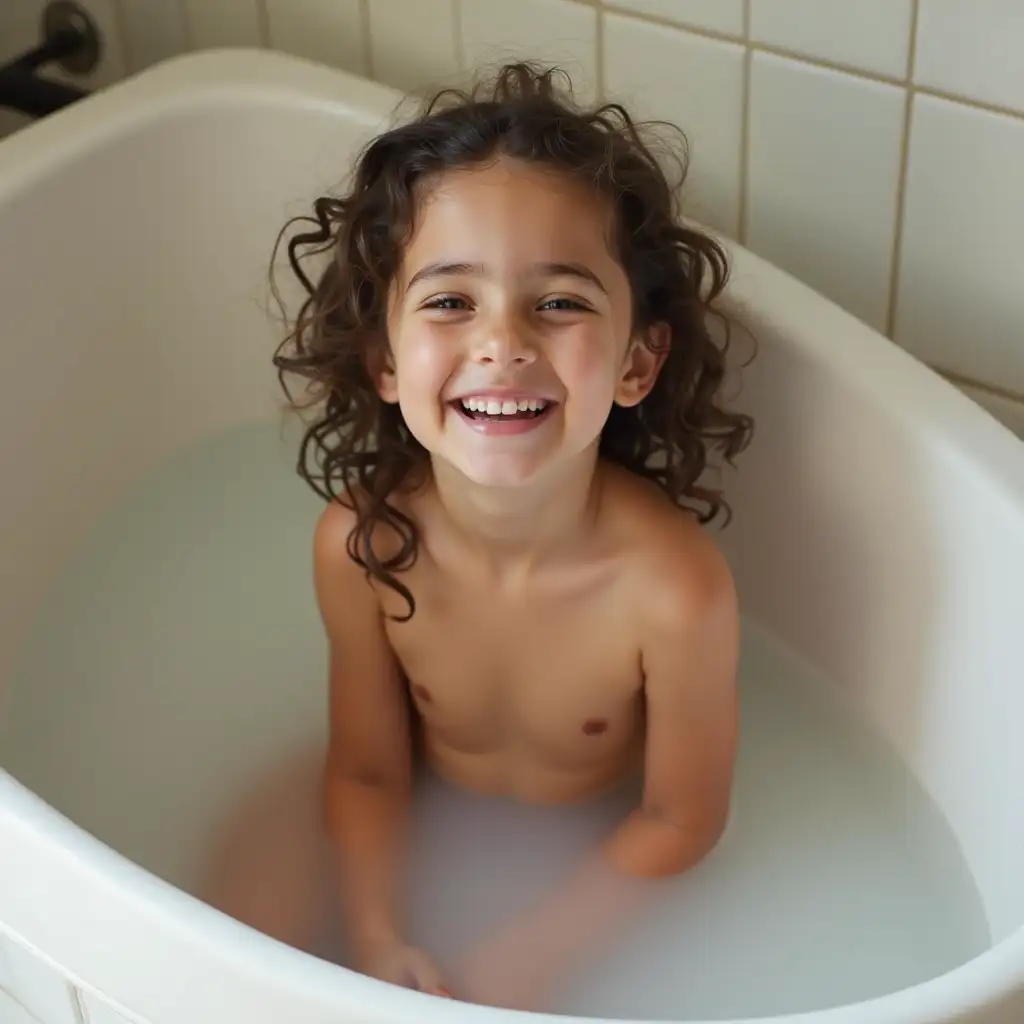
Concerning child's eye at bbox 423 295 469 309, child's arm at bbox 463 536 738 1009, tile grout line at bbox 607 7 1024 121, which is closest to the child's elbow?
child's arm at bbox 463 536 738 1009

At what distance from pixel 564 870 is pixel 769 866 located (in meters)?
0.16

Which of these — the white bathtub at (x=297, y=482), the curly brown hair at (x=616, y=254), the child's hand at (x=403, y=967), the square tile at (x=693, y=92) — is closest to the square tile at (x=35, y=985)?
the white bathtub at (x=297, y=482)

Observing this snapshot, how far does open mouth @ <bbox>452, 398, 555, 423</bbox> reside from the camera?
97 cm

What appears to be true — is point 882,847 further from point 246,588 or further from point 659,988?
point 246,588

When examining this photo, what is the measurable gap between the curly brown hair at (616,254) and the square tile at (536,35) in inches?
3.1

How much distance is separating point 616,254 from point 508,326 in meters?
0.11

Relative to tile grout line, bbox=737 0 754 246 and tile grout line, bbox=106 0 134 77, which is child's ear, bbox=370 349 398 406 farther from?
tile grout line, bbox=106 0 134 77

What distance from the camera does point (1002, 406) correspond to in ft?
4.05

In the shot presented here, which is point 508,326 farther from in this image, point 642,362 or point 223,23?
point 223,23

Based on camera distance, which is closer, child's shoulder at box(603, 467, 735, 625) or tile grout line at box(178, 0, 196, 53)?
child's shoulder at box(603, 467, 735, 625)

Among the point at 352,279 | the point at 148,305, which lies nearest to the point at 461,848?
the point at 352,279

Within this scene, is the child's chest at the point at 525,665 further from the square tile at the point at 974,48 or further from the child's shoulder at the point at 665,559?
the square tile at the point at 974,48

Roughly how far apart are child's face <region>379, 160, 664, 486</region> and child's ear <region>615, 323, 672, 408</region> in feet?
0.22

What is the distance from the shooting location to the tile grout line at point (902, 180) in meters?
1.13
